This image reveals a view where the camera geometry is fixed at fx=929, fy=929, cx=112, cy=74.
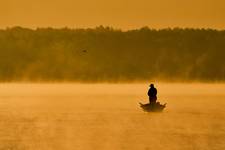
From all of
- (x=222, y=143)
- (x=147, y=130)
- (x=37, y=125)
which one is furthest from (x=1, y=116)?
(x=222, y=143)

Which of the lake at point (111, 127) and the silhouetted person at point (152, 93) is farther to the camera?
the silhouetted person at point (152, 93)

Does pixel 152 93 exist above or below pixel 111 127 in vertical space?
above

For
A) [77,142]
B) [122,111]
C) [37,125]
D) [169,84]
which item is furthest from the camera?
[169,84]

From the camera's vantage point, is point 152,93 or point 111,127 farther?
point 152,93

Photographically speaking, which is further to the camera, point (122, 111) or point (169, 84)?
point (169, 84)

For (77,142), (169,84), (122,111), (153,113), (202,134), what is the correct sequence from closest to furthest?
(77,142), (202,134), (153,113), (122,111), (169,84)

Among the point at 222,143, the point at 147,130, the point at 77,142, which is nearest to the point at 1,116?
the point at 147,130

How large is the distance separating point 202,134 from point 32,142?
8.59m

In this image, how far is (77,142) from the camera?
136 ft

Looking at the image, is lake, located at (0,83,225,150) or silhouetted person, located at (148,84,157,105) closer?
lake, located at (0,83,225,150)

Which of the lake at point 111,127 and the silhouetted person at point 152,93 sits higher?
the silhouetted person at point 152,93

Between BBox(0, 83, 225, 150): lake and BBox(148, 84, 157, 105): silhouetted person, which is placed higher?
BBox(148, 84, 157, 105): silhouetted person

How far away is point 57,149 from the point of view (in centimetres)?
3891

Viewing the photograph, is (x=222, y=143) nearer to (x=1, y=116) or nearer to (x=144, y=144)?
(x=144, y=144)
